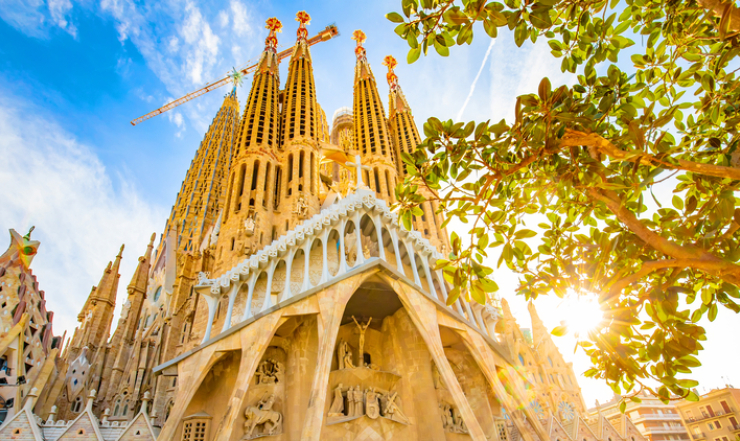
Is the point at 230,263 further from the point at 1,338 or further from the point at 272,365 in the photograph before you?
the point at 1,338

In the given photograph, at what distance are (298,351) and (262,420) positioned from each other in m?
2.32

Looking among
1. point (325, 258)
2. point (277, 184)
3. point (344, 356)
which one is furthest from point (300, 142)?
point (344, 356)

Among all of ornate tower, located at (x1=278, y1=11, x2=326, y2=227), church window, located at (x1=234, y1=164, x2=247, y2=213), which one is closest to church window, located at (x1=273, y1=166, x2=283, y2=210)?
ornate tower, located at (x1=278, y1=11, x2=326, y2=227)

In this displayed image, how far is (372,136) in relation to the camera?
3005cm

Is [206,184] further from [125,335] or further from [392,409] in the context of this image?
[392,409]

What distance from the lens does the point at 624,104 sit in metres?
4.23

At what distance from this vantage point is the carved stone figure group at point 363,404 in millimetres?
13562

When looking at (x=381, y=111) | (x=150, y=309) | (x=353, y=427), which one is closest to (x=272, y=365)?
(x=353, y=427)

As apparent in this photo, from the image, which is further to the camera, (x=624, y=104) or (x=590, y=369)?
(x=590, y=369)

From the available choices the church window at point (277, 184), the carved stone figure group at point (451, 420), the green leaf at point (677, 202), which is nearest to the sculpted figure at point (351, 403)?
the carved stone figure group at point (451, 420)

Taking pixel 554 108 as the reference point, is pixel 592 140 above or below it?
below

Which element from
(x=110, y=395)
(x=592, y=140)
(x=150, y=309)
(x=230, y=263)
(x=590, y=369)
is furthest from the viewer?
(x=150, y=309)

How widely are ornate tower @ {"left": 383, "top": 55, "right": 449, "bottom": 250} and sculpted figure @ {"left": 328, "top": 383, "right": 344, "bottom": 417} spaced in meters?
11.8

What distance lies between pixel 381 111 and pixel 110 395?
23.3m
